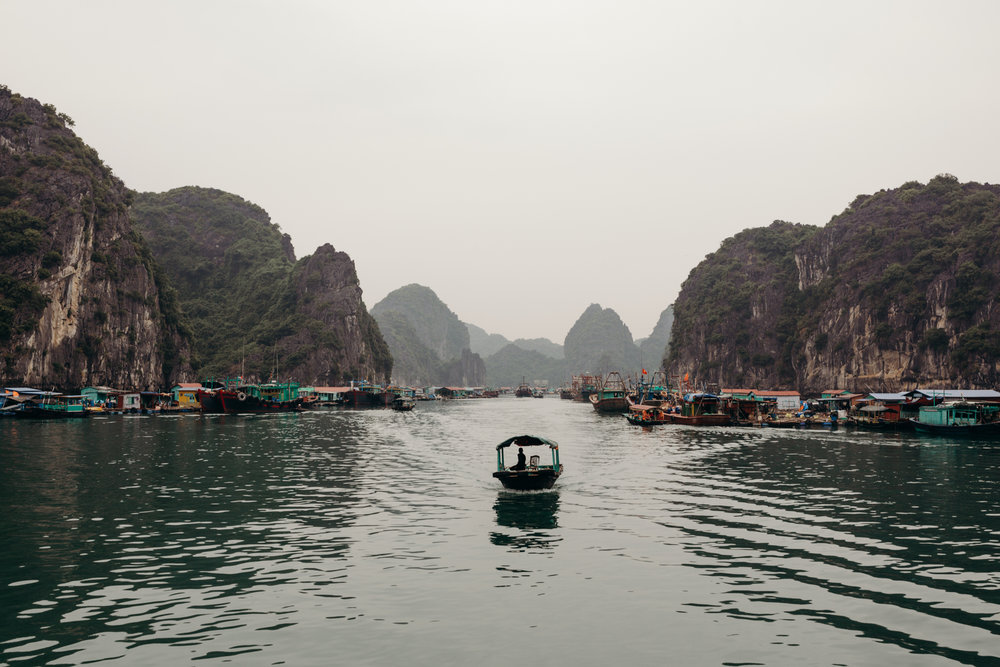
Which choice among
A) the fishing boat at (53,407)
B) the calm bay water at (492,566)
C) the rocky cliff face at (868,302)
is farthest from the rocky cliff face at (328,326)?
the calm bay water at (492,566)

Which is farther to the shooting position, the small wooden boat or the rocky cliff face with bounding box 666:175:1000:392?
the rocky cliff face with bounding box 666:175:1000:392

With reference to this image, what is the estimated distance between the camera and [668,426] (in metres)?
77.2

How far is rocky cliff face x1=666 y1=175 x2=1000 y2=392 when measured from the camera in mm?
103562

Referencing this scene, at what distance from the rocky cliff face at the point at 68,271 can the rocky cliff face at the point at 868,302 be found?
136745 millimetres

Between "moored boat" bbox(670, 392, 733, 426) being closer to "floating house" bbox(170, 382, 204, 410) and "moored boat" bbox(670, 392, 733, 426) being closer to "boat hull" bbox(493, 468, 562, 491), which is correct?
"boat hull" bbox(493, 468, 562, 491)

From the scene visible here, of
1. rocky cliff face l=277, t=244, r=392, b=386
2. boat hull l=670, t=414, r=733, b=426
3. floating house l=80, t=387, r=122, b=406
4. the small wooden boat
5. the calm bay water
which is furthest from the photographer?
rocky cliff face l=277, t=244, r=392, b=386

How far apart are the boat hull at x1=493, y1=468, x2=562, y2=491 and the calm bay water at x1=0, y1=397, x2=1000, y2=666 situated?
2.51 ft

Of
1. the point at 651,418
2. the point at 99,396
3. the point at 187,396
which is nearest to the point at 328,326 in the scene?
the point at 187,396

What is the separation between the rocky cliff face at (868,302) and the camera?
340 ft

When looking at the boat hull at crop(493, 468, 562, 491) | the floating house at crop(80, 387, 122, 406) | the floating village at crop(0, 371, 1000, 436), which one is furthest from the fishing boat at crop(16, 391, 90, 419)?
the boat hull at crop(493, 468, 562, 491)

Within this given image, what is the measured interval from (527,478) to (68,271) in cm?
10291

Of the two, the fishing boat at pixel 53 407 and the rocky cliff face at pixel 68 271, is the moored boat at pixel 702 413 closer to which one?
the fishing boat at pixel 53 407

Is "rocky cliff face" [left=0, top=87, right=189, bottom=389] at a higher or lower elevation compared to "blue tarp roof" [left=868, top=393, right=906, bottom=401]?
higher

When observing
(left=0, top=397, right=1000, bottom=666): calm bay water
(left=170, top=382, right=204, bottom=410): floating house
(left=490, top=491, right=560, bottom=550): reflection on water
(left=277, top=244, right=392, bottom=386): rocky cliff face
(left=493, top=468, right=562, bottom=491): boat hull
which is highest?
(left=277, top=244, right=392, bottom=386): rocky cliff face
